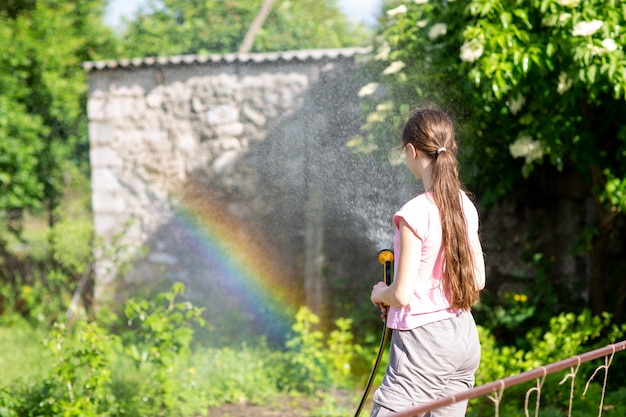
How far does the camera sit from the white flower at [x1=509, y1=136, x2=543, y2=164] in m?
4.26

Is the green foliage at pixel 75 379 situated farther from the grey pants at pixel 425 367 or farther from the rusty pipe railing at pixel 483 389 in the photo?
the rusty pipe railing at pixel 483 389

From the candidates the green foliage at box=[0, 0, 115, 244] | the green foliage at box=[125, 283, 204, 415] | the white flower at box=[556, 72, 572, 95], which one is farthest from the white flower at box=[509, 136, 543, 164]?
the green foliage at box=[0, 0, 115, 244]

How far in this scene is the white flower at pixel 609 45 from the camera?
360cm

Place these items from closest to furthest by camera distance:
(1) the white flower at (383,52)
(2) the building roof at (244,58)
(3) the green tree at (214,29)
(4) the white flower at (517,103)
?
1. (4) the white flower at (517,103)
2. (1) the white flower at (383,52)
3. (2) the building roof at (244,58)
4. (3) the green tree at (214,29)

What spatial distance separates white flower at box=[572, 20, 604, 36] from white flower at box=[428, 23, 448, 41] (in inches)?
37.4

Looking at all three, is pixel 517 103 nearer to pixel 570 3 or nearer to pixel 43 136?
pixel 570 3

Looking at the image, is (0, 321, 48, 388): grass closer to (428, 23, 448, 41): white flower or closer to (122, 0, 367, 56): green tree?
(428, 23, 448, 41): white flower

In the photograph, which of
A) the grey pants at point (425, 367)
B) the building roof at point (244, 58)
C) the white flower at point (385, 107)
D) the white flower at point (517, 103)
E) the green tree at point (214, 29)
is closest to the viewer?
the grey pants at point (425, 367)

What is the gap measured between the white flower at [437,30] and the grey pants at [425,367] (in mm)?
2596

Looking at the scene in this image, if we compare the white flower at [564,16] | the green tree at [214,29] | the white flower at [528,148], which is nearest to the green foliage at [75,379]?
the white flower at [528,148]

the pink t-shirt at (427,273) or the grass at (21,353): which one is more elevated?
the pink t-shirt at (427,273)

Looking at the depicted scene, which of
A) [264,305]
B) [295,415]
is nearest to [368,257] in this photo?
[264,305]

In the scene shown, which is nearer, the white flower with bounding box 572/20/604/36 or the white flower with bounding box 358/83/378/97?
the white flower with bounding box 572/20/604/36

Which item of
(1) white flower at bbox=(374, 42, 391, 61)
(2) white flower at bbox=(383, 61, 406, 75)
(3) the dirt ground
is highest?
(1) white flower at bbox=(374, 42, 391, 61)
